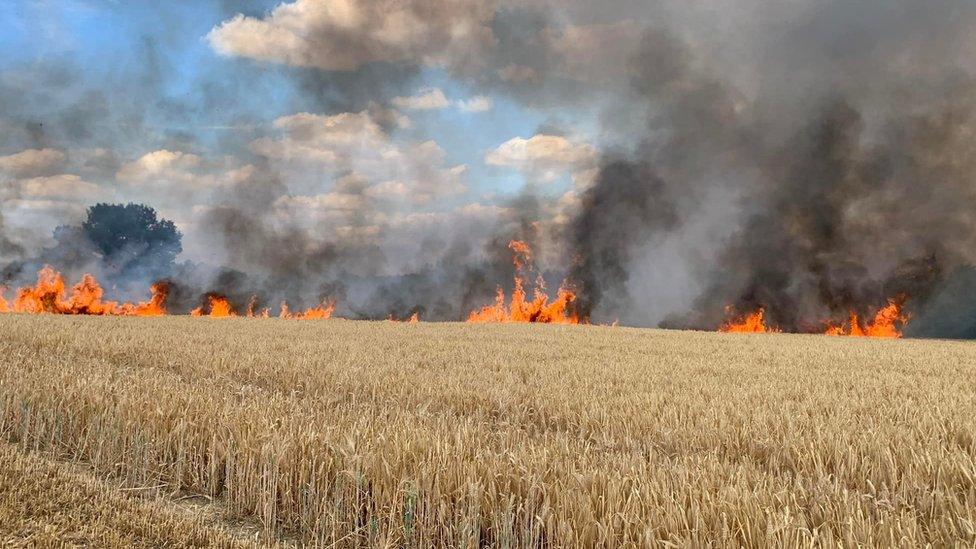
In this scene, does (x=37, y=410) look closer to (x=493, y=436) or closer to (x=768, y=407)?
(x=493, y=436)

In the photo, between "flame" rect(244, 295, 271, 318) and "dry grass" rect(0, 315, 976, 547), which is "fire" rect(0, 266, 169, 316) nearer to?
"flame" rect(244, 295, 271, 318)

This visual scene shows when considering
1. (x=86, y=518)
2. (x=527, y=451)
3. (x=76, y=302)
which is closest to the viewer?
(x=86, y=518)

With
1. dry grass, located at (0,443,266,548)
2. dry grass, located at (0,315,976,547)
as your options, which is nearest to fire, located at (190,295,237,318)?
dry grass, located at (0,315,976,547)

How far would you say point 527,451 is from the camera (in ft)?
17.9

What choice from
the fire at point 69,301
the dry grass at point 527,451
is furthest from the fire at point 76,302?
the dry grass at point 527,451

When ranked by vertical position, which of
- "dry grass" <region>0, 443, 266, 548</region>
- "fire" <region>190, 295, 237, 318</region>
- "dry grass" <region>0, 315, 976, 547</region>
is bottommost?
"dry grass" <region>0, 443, 266, 548</region>

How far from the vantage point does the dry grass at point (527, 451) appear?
4035 millimetres

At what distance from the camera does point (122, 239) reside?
7344 centimetres

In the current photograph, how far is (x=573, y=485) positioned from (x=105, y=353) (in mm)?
14230

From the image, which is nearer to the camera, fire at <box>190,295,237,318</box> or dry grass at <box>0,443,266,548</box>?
dry grass at <box>0,443,266,548</box>

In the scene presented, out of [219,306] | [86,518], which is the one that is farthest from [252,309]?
[86,518]

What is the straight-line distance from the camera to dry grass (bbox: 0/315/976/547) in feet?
13.2

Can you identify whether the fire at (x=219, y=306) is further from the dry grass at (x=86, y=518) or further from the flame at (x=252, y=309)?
the dry grass at (x=86, y=518)

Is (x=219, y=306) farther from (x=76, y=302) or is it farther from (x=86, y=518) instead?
(x=86, y=518)
